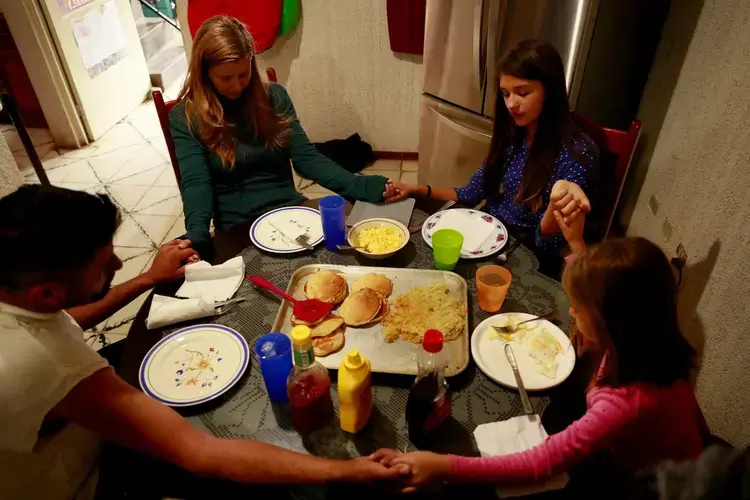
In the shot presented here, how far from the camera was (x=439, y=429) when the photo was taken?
99 centimetres

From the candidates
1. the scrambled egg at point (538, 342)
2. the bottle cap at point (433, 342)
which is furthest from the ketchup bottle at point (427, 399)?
the scrambled egg at point (538, 342)

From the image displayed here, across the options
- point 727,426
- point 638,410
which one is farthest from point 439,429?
point 727,426

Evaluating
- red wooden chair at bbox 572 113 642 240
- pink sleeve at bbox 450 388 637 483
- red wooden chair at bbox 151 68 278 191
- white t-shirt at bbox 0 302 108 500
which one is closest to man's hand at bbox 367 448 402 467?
pink sleeve at bbox 450 388 637 483

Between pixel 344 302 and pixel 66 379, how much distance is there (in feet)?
2.00

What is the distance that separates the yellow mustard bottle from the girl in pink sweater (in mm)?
87

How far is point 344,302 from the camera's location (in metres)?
1.25

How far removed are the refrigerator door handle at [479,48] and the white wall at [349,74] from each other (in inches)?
35.8

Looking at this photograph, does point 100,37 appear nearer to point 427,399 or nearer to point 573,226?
point 573,226

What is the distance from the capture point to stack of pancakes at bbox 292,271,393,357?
116cm

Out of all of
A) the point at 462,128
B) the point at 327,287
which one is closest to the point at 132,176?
the point at 462,128

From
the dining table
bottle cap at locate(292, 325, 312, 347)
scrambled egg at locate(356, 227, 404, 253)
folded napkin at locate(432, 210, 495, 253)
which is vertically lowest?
the dining table

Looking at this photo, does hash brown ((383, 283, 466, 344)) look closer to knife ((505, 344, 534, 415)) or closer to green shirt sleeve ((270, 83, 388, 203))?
knife ((505, 344, 534, 415))

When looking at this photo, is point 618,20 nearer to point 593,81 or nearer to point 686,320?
point 593,81

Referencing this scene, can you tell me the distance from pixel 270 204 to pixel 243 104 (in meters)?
0.39
